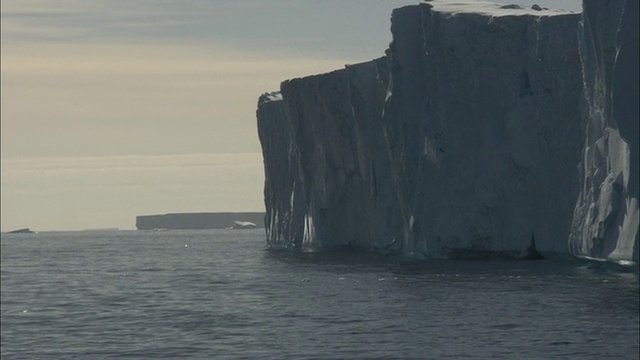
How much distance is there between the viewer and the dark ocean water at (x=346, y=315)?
21.0 metres

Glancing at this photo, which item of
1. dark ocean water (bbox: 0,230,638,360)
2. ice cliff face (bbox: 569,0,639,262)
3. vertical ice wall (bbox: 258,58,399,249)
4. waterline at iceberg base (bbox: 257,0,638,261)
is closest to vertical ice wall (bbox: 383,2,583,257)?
waterline at iceberg base (bbox: 257,0,638,261)

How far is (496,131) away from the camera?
42531 millimetres

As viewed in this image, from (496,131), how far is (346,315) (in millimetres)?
16908

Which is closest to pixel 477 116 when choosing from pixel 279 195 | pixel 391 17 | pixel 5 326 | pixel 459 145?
pixel 459 145

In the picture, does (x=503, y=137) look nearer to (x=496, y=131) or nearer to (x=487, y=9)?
(x=496, y=131)

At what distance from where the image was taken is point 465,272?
37.8 metres

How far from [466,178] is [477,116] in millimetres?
2159

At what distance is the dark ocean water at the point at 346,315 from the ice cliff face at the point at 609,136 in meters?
1.20

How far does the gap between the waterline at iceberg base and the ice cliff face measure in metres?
0.06

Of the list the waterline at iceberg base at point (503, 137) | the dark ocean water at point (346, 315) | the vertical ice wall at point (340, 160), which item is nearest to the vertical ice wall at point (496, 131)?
the waterline at iceberg base at point (503, 137)

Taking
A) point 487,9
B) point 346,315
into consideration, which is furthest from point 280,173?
point 346,315

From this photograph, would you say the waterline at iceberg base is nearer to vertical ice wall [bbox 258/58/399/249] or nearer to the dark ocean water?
vertical ice wall [bbox 258/58/399/249]

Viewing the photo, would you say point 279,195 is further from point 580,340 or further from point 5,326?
point 580,340

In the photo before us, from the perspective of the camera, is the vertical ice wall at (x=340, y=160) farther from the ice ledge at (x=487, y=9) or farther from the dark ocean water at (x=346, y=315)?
the dark ocean water at (x=346, y=315)
